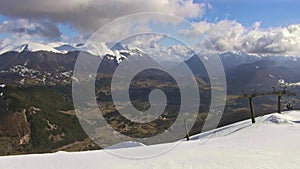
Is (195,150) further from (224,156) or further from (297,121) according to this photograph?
(297,121)

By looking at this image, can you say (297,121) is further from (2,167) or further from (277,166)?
(2,167)

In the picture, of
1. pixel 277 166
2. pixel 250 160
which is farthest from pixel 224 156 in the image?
pixel 277 166

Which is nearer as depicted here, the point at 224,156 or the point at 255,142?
the point at 224,156

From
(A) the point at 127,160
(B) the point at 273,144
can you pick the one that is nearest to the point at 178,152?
(A) the point at 127,160

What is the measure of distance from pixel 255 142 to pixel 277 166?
31.7 feet

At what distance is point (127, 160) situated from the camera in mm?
25250

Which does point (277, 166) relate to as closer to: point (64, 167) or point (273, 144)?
point (273, 144)

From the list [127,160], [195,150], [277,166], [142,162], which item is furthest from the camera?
[195,150]

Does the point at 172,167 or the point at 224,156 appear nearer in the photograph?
the point at 172,167

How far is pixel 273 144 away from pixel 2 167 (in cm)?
2071

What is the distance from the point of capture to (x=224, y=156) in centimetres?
2381

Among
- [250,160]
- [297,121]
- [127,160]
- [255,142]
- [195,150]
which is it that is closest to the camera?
[250,160]

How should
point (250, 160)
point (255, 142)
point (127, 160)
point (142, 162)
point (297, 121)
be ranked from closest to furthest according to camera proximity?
point (250, 160)
point (142, 162)
point (127, 160)
point (255, 142)
point (297, 121)

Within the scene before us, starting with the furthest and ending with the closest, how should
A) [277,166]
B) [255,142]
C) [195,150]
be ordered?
1. [255,142]
2. [195,150]
3. [277,166]
